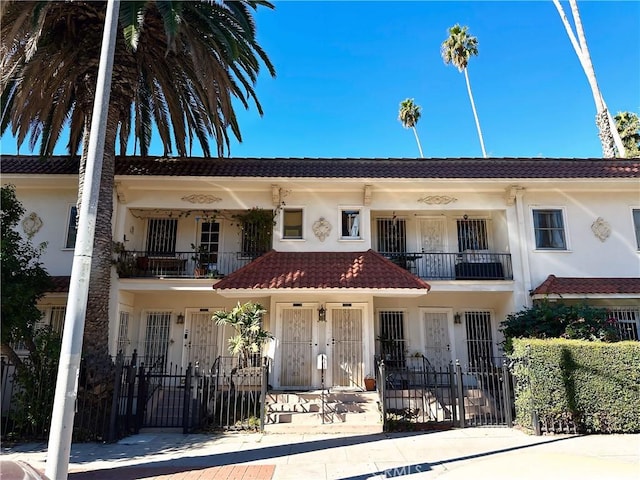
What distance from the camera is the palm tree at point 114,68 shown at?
9297 millimetres

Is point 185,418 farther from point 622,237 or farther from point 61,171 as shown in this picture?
point 622,237

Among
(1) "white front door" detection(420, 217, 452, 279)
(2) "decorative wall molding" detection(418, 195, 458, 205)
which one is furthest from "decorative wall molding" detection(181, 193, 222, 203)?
(1) "white front door" detection(420, 217, 452, 279)

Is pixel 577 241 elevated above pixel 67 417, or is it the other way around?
pixel 577 241

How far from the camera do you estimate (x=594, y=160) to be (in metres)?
14.7

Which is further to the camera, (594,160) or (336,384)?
(594,160)

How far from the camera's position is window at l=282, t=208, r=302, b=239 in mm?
14312

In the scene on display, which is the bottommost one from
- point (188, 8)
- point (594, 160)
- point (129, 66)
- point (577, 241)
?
point (577, 241)

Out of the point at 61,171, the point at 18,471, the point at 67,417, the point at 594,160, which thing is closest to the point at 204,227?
the point at 61,171

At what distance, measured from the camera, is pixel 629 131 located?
26812 mm

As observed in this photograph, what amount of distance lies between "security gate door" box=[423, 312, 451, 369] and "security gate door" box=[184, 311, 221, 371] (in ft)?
24.0

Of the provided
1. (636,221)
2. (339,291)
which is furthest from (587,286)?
(339,291)

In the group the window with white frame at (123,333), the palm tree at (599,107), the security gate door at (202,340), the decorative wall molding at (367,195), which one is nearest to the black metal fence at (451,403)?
the decorative wall molding at (367,195)

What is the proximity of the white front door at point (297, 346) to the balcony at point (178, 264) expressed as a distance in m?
2.52

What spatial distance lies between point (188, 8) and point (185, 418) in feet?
33.6
